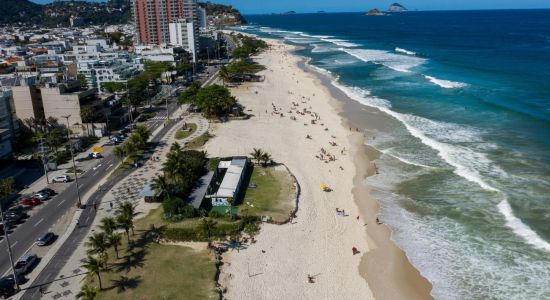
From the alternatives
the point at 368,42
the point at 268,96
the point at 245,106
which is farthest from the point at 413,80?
the point at 368,42

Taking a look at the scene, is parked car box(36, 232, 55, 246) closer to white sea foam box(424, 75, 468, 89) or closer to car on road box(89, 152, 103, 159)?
car on road box(89, 152, 103, 159)

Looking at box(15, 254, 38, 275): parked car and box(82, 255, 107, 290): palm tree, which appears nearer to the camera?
box(82, 255, 107, 290): palm tree

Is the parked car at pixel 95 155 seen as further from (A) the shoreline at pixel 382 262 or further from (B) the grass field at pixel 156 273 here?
(A) the shoreline at pixel 382 262

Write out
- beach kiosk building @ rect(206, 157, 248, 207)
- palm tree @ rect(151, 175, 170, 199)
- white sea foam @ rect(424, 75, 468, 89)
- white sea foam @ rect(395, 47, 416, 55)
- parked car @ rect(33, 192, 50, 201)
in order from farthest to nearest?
white sea foam @ rect(395, 47, 416, 55), white sea foam @ rect(424, 75, 468, 89), parked car @ rect(33, 192, 50, 201), beach kiosk building @ rect(206, 157, 248, 207), palm tree @ rect(151, 175, 170, 199)

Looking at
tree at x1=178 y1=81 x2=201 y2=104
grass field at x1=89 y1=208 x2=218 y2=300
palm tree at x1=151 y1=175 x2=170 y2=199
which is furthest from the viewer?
tree at x1=178 y1=81 x2=201 y2=104

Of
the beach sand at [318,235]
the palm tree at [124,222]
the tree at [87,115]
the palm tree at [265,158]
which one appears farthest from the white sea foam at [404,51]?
the palm tree at [124,222]

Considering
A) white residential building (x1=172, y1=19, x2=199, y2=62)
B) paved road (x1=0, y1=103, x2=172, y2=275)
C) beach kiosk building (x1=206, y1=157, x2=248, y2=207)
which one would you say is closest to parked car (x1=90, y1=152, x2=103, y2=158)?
paved road (x1=0, y1=103, x2=172, y2=275)
